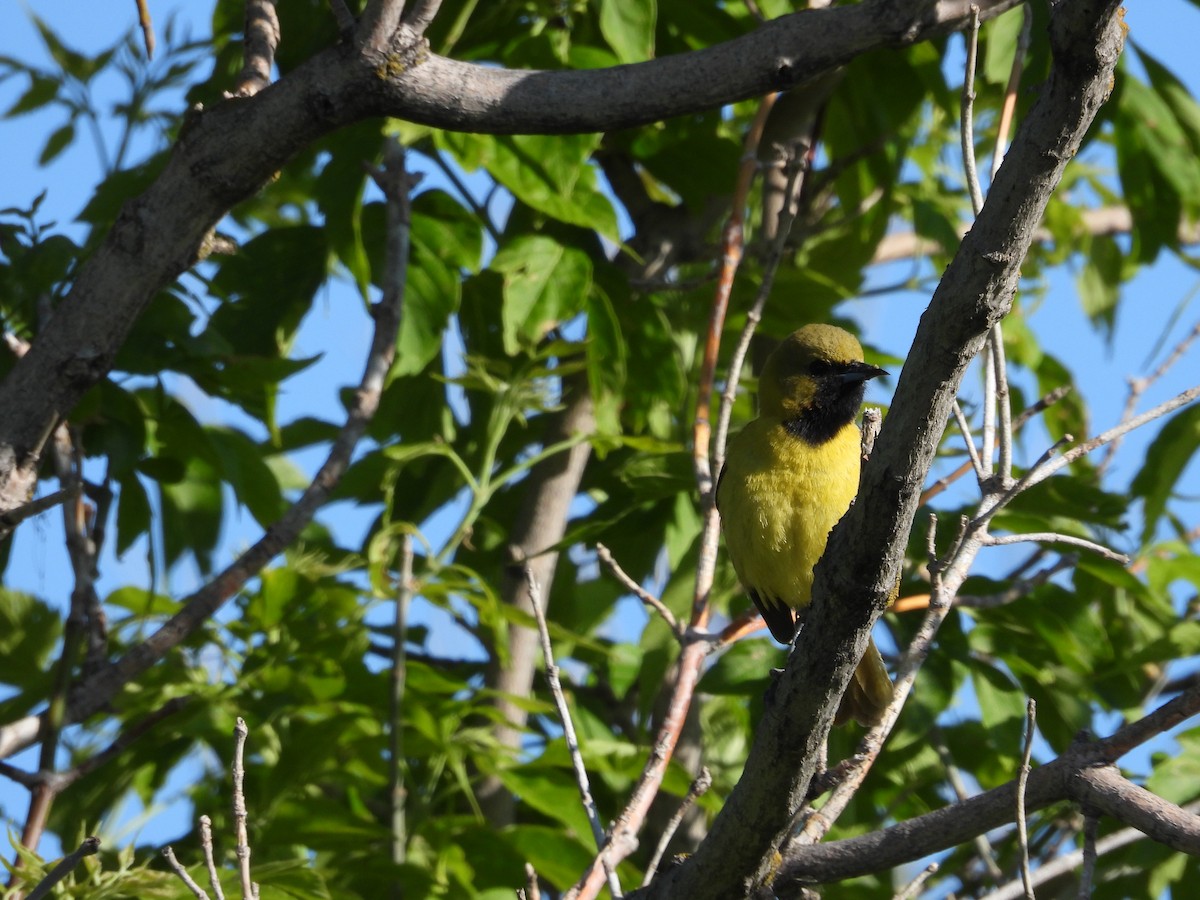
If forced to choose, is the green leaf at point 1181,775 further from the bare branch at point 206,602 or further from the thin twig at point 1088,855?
the bare branch at point 206,602

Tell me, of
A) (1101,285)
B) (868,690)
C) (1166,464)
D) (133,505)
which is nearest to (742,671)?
(868,690)

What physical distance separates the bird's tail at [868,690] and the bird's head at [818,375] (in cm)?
77

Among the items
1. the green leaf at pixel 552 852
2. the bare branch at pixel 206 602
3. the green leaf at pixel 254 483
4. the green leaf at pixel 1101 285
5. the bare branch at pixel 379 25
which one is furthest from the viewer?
the green leaf at pixel 1101 285

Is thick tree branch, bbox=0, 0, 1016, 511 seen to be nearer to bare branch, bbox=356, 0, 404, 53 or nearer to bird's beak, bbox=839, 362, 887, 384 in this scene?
bare branch, bbox=356, 0, 404, 53

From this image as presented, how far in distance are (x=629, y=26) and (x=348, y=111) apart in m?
1.42

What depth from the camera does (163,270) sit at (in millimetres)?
2855

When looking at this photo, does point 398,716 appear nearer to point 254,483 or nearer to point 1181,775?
point 254,483

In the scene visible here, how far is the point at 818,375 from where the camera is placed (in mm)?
4250

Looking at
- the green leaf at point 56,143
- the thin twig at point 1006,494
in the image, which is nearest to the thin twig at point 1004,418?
the thin twig at point 1006,494

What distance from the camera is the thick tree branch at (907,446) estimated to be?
1.83m

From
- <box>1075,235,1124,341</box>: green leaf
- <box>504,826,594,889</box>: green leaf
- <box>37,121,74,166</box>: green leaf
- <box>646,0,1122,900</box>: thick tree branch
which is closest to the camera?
<box>646,0,1122,900</box>: thick tree branch

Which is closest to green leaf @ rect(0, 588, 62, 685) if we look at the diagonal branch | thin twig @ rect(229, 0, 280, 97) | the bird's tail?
thin twig @ rect(229, 0, 280, 97)

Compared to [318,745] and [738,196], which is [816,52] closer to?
[738,196]

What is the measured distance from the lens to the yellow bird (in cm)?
399
